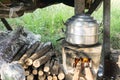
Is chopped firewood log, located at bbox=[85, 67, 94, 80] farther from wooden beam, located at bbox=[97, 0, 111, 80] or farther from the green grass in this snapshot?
the green grass

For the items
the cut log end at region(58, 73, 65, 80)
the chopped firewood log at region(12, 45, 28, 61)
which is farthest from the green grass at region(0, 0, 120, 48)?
the cut log end at region(58, 73, 65, 80)

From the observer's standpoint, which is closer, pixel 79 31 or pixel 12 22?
pixel 79 31

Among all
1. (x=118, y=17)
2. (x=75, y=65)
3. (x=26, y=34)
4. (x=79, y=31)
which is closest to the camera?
(x=79, y=31)

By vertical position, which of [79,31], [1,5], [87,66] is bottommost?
[87,66]

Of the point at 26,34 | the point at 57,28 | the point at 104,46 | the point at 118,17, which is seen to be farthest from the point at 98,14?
the point at 104,46

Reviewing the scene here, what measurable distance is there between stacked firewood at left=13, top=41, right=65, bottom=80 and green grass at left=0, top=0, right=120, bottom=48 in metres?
3.02

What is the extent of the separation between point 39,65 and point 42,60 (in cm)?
17

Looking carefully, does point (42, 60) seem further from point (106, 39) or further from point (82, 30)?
point (106, 39)

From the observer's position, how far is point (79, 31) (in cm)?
518

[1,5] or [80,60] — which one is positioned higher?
[1,5]

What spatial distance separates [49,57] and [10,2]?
118cm

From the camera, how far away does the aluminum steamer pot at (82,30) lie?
5.17 metres

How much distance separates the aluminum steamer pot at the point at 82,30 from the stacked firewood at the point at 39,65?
24.5 inches

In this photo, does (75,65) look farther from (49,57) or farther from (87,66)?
(49,57)
